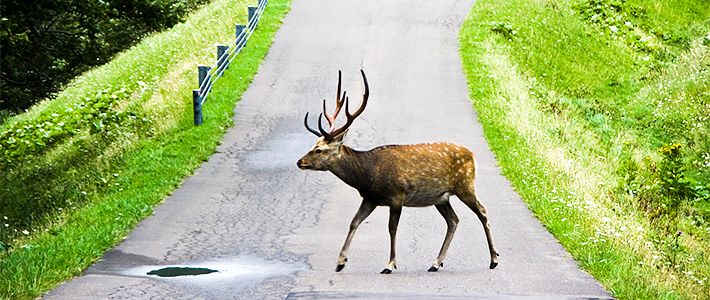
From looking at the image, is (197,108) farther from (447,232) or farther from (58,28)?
(447,232)

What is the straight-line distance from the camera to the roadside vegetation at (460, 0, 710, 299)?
14.2 meters

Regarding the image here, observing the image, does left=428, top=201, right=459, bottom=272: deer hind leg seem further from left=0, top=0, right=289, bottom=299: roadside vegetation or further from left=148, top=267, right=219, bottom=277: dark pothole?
left=0, top=0, right=289, bottom=299: roadside vegetation

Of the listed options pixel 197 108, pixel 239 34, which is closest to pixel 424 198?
pixel 197 108

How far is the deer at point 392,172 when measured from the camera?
11891 mm

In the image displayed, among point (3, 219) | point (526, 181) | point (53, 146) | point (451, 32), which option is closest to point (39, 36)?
point (53, 146)

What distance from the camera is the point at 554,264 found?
12.7 m

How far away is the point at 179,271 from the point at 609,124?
55.0 ft

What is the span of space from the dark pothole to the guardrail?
980cm

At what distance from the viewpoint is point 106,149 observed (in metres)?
21.7

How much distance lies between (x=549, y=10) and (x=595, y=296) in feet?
84.3

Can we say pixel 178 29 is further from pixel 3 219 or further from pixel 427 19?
pixel 3 219

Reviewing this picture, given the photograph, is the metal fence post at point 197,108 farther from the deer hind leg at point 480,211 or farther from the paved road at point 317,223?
the deer hind leg at point 480,211

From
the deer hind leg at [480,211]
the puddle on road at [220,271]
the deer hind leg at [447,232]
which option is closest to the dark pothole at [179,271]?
the puddle on road at [220,271]

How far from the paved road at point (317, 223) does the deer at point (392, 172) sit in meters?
0.70
